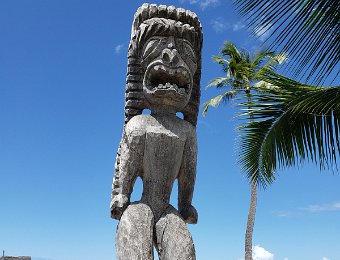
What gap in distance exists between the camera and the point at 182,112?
531cm

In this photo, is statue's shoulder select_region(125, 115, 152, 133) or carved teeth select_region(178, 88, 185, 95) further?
carved teeth select_region(178, 88, 185, 95)

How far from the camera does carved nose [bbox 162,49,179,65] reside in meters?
4.95

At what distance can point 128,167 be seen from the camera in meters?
4.80

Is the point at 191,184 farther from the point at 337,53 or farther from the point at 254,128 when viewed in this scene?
the point at 254,128

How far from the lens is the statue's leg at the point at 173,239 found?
14.2ft

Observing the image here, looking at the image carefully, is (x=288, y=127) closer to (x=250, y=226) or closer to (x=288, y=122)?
(x=288, y=122)

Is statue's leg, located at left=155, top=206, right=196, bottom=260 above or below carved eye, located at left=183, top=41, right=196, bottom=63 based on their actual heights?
below

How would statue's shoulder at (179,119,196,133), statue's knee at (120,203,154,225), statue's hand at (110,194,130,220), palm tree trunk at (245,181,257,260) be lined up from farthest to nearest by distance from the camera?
palm tree trunk at (245,181,257,260)
statue's shoulder at (179,119,196,133)
statue's hand at (110,194,130,220)
statue's knee at (120,203,154,225)

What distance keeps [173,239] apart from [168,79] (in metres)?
1.79

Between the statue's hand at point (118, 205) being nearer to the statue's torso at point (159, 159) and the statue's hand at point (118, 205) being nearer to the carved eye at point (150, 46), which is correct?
the statue's torso at point (159, 159)

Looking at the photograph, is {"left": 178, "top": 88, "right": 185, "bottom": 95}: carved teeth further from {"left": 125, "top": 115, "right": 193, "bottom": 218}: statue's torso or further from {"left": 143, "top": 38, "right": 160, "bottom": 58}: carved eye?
{"left": 143, "top": 38, "right": 160, "bottom": 58}: carved eye

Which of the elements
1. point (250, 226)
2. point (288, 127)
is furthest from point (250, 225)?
point (288, 127)

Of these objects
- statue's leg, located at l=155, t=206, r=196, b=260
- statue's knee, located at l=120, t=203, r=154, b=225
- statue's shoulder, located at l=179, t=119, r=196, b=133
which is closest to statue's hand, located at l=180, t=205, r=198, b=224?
statue's leg, located at l=155, t=206, r=196, b=260

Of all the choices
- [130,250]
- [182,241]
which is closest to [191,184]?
[182,241]
